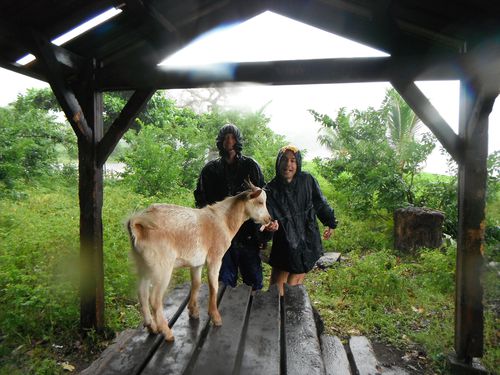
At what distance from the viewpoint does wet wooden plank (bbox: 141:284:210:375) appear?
2.45m

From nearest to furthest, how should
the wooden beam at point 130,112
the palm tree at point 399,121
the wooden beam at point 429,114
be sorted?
the wooden beam at point 429,114 → the wooden beam at point 130,112 → the palm tree at point 399,121

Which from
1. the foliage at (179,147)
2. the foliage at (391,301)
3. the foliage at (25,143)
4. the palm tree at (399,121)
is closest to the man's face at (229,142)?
the foliage at (391,301)

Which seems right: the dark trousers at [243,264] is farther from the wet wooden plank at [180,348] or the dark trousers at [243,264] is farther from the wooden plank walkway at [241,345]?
the wet wooden plank at [180,348]

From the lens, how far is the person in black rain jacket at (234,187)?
13.9 ft

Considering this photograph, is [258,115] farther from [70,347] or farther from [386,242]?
[70,347]

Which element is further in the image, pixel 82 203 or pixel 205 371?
pixel 82 203

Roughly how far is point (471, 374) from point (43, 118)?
14.4 metres

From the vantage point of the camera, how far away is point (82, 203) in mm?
4410

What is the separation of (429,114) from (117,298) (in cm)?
480

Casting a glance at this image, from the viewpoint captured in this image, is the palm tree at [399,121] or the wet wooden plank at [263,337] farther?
the palm tree at [399,121]

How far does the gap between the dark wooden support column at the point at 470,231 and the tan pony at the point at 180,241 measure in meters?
2.12

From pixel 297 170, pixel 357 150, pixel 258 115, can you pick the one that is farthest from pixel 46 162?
pixel 297 170

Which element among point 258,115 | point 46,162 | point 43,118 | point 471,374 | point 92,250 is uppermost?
point 258,115

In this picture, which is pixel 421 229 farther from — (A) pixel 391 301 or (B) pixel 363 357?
(B) pixel 363 357
